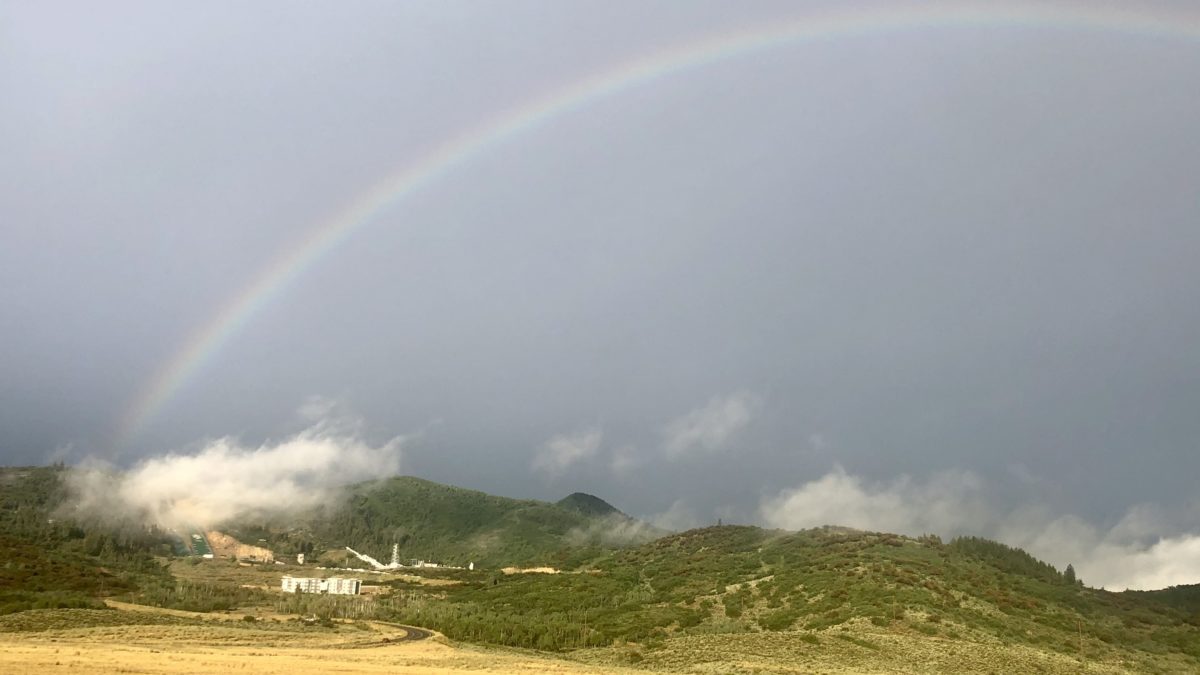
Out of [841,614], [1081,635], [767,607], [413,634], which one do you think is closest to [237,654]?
[413,634]

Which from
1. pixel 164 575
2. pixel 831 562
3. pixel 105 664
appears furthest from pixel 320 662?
pixel 164 575

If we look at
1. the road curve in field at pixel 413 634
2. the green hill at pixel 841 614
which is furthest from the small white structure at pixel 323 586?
the road curve in field at pixel 413 634

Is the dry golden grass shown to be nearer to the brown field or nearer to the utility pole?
Result: the brown field

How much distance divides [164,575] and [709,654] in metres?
149

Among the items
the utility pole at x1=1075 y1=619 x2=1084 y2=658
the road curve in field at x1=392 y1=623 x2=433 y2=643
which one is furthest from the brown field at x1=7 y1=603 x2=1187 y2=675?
the utility pole at x1=1075 y1=619 x2=1084 y2=658

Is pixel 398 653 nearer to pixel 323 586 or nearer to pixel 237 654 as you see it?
pixel 237 654

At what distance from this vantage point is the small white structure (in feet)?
543

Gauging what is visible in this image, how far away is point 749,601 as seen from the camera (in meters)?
115

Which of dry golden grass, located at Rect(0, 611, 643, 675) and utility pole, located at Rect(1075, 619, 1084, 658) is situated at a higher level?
dry golden grass, located at Rect(0, 611, 643, 675)

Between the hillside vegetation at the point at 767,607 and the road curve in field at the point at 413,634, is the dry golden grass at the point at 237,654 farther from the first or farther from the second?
the hillside vegetation at the point at 767,607

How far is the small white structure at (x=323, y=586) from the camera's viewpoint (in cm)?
16562

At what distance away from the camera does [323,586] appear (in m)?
172

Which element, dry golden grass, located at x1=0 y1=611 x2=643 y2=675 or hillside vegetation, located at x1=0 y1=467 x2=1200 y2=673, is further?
hillside vegetation, located at x1=0 y1=467 x2=1200 y2=673

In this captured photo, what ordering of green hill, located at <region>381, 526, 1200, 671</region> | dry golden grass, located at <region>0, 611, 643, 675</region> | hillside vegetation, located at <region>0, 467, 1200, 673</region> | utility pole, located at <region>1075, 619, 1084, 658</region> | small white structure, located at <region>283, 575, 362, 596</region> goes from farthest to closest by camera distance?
small white structure, located at <region>283, 575, 362, 596</region>, utility pole, located at <region>1075, 619, 1084, 658</region>, green hill, located at <region>381, 526, 1200, 671</region>, hillside vegetation, located at <region>0, 467, 1200, 673</region>, dry golden grass, located at <region>0, 611, 643, 675</region>
